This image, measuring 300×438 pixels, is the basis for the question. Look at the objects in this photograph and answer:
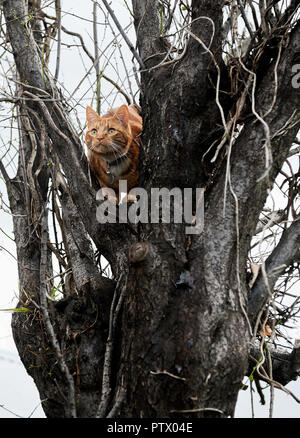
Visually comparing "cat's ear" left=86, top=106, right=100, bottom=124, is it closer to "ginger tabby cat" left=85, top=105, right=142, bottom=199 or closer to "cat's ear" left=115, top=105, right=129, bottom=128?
"ginger tabby cat" left=85, top=105, right=142, bottom=199

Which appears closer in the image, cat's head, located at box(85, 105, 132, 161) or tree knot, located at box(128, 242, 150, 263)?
tree knot, located at box(128, 242, 150, 263)

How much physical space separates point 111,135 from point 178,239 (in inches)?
38.0

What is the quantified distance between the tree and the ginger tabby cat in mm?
159

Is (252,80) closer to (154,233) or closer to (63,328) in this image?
(154,233)

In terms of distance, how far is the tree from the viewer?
1956 mm

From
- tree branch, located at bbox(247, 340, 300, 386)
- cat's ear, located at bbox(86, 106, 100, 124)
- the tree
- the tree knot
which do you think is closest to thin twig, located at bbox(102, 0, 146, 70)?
the tree

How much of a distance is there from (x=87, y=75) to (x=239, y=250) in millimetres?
1343

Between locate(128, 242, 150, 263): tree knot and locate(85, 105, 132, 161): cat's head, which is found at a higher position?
locate(85, 105, 132, 161): cat's head

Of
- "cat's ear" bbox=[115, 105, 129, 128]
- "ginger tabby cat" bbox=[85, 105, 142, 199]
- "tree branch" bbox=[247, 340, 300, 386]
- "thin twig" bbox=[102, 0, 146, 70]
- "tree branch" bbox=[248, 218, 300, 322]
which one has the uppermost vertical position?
"thin twig" bbox=[102, 0, 146, 70]

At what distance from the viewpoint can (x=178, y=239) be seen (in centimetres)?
214

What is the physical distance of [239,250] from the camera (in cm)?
211

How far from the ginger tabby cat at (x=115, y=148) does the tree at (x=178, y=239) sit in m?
0.16

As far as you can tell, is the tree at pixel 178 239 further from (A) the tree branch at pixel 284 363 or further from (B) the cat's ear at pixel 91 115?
(B) the cat's ear at pixel 91 115

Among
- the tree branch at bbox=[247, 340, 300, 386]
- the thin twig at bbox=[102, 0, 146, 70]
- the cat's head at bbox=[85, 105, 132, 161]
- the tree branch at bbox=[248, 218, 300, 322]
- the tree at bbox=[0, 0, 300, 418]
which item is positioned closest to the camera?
the tree at bbox=[0, 0, 300, 418]
